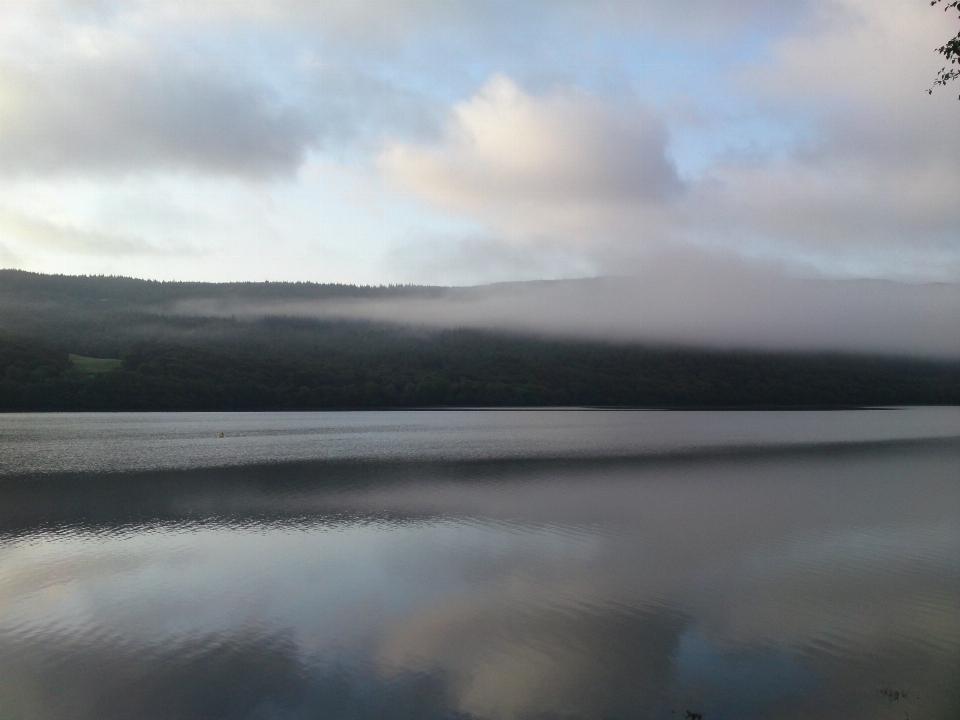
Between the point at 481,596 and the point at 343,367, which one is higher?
the point at 343,367

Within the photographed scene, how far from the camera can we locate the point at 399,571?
49.3 ft

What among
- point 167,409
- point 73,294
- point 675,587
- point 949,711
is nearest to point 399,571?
point 675,587

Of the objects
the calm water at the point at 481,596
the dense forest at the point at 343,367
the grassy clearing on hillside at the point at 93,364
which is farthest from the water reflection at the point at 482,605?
the grassy clearing on hillside at the point at 93,364

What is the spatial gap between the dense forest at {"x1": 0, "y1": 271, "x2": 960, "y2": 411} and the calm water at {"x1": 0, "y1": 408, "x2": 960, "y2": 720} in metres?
70.9

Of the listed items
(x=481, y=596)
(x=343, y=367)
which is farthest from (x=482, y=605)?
(x=343, y=367)

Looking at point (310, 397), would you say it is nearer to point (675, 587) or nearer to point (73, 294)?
point (73, 294)

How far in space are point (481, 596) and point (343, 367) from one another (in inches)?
4105

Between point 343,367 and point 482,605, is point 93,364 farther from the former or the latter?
point 482,605

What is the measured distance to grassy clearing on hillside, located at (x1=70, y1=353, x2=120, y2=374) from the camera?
316 ft

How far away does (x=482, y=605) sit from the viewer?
1264 centimetres

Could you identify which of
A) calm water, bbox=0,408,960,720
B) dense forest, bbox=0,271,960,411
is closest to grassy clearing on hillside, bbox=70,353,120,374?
dense forest, bbox=0,271,960,411

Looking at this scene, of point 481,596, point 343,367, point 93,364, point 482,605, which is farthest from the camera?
point 343,367

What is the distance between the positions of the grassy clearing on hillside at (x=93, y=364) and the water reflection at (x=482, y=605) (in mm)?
79318

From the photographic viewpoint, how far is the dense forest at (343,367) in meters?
95.0
